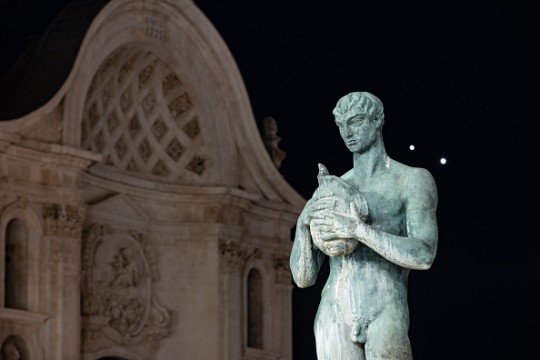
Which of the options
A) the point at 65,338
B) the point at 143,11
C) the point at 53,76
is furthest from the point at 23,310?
the point at 143,11

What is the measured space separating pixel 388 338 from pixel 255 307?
73.2 ft

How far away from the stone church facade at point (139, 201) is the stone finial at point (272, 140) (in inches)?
10.2

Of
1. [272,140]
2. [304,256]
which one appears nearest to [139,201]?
[272,140]

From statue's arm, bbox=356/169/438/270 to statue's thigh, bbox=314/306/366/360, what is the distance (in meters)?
0.44

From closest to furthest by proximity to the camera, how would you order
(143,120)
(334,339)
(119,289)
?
(334,339) < (119,289) < (143,120)

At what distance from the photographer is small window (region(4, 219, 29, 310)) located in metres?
26.7

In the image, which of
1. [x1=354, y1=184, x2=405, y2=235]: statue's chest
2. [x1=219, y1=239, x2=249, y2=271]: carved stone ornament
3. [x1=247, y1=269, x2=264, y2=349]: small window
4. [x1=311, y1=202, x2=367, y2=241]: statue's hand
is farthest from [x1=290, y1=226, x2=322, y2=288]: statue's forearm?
[x1=247, y1=269, x2=264, y2=349]: small window

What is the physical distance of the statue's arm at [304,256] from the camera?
979 centimetres

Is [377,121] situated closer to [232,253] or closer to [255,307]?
[232,253]

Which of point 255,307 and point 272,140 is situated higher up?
point 272,140

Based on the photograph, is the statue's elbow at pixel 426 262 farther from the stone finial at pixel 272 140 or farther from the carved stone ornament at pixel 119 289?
the stone finial at pixel 272 140

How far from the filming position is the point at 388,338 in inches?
375

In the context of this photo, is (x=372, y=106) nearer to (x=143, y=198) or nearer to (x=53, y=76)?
(x=53, y=76)

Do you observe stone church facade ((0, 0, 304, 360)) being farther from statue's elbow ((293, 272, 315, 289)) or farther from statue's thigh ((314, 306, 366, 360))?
statue's thigh ((314, 306, 366, 360))
